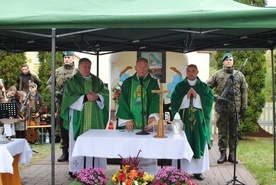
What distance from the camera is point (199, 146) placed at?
665cm

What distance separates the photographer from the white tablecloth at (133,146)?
505cm

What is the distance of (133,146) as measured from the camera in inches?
201

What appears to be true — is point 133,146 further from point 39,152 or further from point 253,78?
point 253,78

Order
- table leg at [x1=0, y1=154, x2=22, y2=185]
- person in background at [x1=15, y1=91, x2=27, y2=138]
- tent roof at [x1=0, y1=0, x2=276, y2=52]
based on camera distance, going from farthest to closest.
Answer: person in background at [x1=15, y1=91, x2=27, y2=138] → table leg at [x1=0, y1=154, x2=22, y2=185] → tent roof at [x1=0, y1=0, x2=276, y2=52]

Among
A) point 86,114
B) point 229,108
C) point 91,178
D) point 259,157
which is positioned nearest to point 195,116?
point 86,114

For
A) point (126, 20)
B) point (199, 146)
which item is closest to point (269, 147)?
point (199, 146)

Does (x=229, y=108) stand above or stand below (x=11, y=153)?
above

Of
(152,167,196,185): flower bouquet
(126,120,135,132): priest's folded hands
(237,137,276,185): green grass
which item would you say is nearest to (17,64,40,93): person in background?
(237,137,276,185): green grass

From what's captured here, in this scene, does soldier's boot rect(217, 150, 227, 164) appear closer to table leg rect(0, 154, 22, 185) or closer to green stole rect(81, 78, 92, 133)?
green stole rect(81, 78, 92, 133)

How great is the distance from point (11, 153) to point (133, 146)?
1.40 metres

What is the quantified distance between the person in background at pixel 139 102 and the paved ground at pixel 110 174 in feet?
4.36

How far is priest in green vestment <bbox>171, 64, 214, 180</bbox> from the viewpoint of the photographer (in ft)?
21.9

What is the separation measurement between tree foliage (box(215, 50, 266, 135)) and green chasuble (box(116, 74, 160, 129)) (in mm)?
6466

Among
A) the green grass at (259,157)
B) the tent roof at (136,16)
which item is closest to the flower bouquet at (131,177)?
the tent roof at (136,16)
